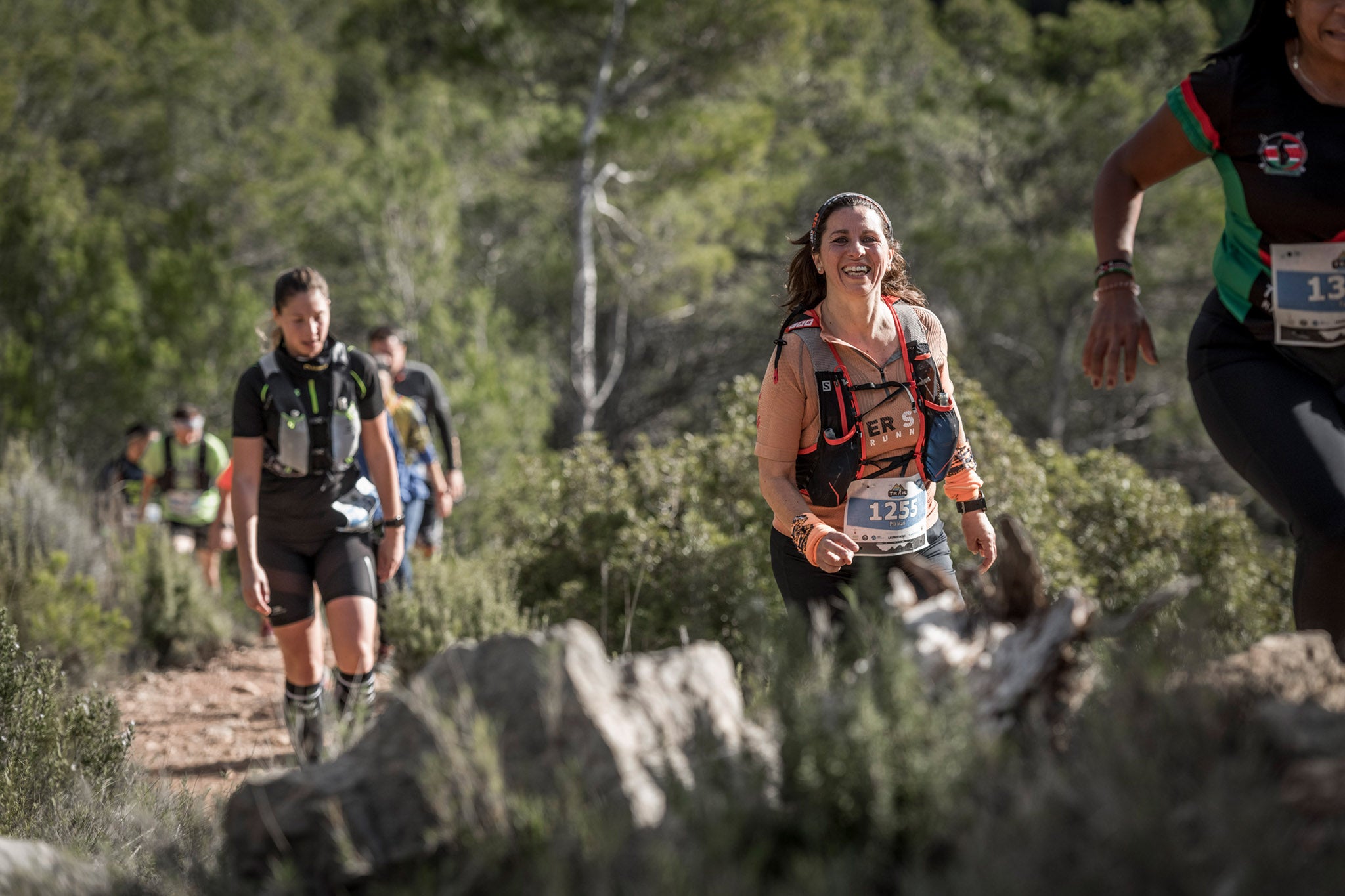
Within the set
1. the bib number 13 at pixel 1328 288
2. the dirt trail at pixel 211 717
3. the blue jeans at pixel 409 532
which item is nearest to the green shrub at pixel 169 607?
the dirt trail at pixel 211 717

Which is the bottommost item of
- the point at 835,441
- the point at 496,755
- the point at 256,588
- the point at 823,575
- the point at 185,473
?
the point at 496,755

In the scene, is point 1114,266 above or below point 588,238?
below

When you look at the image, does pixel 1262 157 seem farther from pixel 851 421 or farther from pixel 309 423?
pixel 309 423

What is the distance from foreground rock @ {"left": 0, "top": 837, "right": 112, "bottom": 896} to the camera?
72.1 inches

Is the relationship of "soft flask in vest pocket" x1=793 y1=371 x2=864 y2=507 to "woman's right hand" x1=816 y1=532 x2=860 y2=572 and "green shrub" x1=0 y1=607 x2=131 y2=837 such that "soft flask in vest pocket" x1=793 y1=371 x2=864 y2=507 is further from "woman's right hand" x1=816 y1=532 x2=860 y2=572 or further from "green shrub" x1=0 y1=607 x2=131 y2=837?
"green shrub" x1=0 y1=607 x2=131 y2=837

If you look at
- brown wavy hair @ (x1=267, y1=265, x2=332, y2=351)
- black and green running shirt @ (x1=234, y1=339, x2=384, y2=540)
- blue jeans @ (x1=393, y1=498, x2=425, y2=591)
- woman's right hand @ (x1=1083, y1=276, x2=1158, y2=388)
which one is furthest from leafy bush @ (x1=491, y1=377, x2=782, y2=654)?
woman's right hand @ (x1=1083, y1=276, x2=1158, y2=388)

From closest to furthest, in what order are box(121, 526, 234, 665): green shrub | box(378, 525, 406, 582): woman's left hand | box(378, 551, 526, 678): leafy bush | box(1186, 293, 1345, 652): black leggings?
box(1186, 293, 1345, 652): black leggings
box(378, 525, 406, 582): woman's left hand
box(378, 551, 526, 678): leafy bush
box(121, 526, 234, 665): green shrub

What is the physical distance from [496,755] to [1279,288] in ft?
5.96

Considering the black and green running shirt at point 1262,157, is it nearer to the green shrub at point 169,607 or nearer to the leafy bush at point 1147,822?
the leafy bush at point 1147,822

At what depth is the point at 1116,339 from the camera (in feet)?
8.29

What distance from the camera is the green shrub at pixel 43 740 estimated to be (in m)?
3.28

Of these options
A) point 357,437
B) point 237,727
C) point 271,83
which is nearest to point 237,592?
point 237,727

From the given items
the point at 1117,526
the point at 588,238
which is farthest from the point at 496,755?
the point at 588,238

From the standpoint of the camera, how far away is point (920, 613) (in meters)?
2.01
